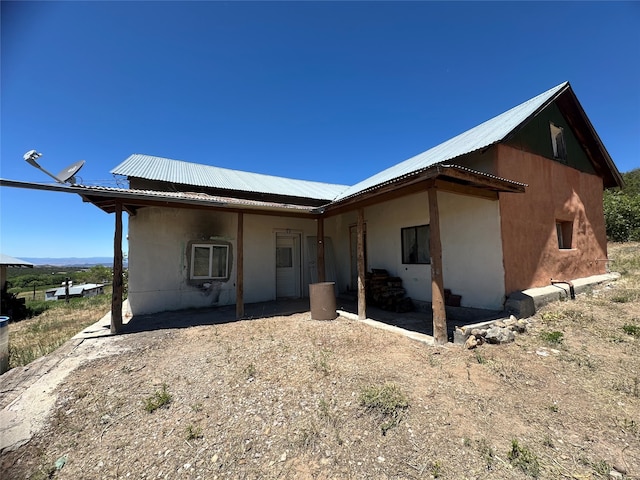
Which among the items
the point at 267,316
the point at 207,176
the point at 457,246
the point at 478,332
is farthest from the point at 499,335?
the point at 207,176

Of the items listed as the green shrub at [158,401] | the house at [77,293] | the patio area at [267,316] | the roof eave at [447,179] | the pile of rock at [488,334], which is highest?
the roof eave at [447,179]

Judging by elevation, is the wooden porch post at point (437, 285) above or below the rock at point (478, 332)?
above

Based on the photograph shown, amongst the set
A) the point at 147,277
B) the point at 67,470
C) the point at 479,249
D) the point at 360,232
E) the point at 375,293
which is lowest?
the point at 67,470

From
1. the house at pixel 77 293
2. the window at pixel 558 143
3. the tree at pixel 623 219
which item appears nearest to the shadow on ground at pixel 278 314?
the window at pixel 558 143

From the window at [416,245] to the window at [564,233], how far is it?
400 centimetres

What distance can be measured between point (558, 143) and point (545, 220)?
290 cm

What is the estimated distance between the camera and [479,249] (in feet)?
21.1

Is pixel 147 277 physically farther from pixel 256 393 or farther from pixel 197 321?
pixel 256 393

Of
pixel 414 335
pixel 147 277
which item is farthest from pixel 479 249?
pixel 147 277

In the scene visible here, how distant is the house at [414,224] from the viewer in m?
6.06

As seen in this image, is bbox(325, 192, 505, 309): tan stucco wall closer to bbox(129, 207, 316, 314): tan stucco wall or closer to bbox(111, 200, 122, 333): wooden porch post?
bbox(129, 207, 316, 314): tan stucco wall

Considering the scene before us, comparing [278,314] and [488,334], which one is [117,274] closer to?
[278,314]

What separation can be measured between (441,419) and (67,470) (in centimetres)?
350

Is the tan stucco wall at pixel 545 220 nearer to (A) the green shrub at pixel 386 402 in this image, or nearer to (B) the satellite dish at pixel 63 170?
(A) the green shrub at pixel 386 402
